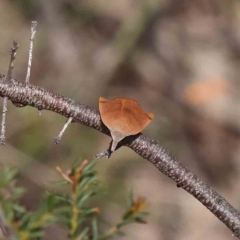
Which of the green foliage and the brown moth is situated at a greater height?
the brown moth

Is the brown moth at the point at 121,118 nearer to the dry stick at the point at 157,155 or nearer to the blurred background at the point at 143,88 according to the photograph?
the dry stick at the point at 157,155

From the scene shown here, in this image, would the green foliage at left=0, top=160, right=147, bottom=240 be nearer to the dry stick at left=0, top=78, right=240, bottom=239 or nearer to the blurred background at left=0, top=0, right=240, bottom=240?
the dry stick at left=0, top=78, right=240, bottom=239

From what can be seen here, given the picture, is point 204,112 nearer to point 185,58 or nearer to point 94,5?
point 185,58

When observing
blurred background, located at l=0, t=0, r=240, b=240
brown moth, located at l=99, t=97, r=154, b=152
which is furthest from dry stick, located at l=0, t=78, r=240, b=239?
blurred background, located at l=0, t=0, r=240, b=240

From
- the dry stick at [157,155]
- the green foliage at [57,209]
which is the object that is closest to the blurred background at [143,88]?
the green foliage at [57,209]

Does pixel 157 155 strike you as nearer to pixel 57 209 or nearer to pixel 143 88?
pixel 57 209

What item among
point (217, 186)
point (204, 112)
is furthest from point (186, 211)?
point (204, 112)
